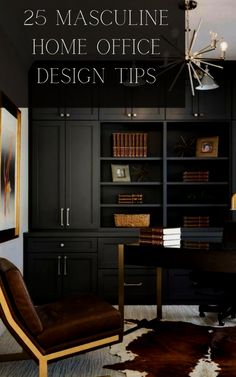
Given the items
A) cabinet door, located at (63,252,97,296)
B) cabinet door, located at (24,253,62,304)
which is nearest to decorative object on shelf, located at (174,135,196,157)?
cabinet door, located at (63,252,97,296)

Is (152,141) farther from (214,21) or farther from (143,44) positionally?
(214,21)

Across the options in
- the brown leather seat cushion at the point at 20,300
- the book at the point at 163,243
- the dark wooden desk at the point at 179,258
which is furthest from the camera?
the book at the point at 163,243

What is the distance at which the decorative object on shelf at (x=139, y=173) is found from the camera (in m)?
5.89

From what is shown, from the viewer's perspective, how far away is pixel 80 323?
10.1ft

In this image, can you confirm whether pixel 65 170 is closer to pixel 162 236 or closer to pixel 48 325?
pixel 162 236

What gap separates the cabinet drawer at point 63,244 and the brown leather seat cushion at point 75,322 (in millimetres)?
1907

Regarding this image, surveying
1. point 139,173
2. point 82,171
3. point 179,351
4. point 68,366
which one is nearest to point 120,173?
point 139,173

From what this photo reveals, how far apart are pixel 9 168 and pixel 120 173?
1.71 m

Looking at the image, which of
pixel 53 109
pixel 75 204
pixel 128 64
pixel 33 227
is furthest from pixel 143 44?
pixel 33 227

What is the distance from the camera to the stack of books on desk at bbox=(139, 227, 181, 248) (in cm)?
409

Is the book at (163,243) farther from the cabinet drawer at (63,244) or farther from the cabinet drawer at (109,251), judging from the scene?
the cabinet drawer at (63,244)

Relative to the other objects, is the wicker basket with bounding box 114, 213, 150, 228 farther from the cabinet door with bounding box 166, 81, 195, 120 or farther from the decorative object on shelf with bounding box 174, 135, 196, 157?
the cabinet door with bounding box 166, 81, 195, 120

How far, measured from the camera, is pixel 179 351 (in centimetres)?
367

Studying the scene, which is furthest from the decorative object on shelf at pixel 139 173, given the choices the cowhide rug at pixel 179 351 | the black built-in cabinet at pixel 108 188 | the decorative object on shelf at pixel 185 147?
the cowhide rug at pixel 179 351
